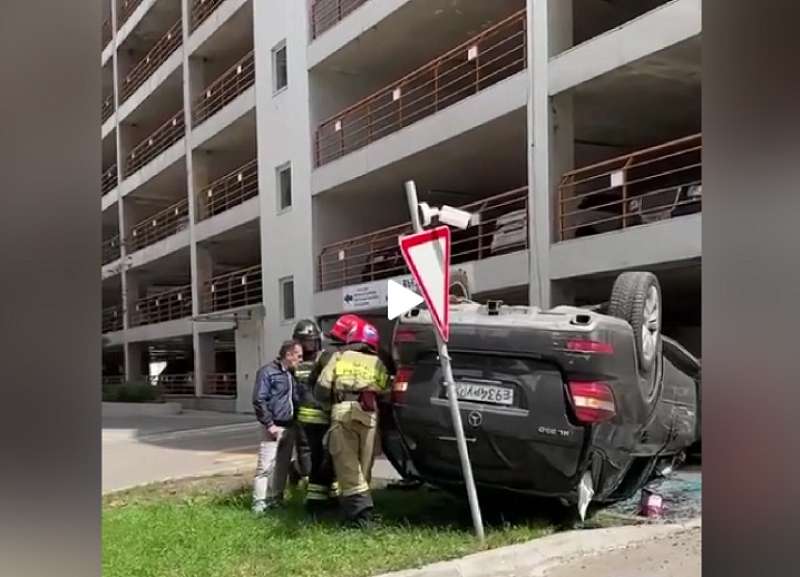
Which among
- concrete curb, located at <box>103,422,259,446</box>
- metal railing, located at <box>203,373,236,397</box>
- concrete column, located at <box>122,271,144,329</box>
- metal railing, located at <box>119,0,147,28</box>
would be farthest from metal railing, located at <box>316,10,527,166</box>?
concrete column, located at <box>122,271,144,329</box>

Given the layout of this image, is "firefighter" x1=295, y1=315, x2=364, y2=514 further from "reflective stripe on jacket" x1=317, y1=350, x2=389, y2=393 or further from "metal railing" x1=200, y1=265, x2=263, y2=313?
"metal railing" x1=200, y1=265, x2=263, y2=313

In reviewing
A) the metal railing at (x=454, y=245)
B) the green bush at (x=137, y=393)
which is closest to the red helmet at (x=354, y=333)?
the metal railing at (x=454, y=245)

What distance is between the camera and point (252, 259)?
21.0 m

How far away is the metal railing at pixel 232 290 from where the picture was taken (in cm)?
1853

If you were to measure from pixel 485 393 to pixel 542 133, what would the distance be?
6.19 m

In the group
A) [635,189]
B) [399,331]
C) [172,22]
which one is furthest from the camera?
[172,22]

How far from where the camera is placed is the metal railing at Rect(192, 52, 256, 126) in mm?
17797

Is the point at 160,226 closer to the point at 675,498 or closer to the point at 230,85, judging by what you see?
the point at 230,85

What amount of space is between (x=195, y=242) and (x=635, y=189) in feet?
40.2

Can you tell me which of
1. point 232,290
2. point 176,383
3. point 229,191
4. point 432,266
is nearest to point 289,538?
point 432,266

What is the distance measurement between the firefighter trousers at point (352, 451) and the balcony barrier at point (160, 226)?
56.2ft
